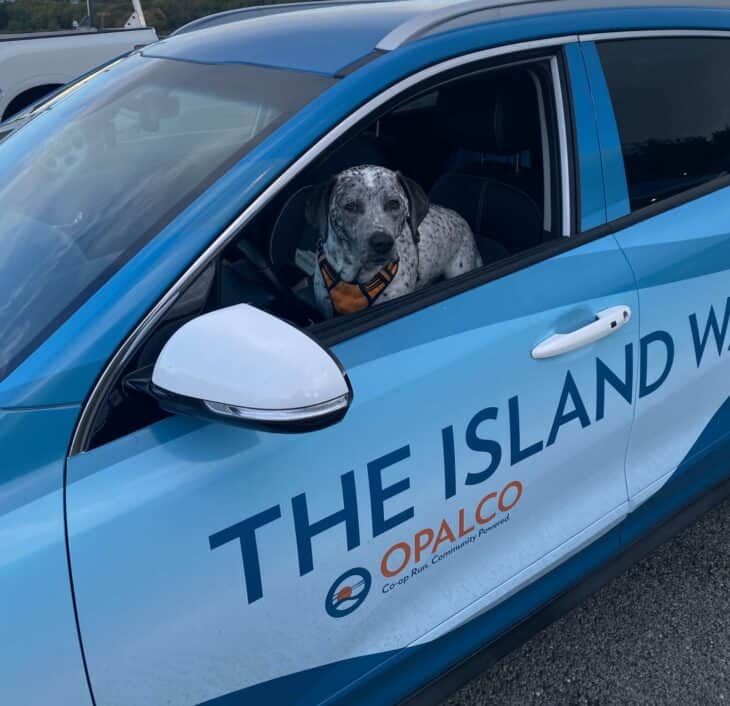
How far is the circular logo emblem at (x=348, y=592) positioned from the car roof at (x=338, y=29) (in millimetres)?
904

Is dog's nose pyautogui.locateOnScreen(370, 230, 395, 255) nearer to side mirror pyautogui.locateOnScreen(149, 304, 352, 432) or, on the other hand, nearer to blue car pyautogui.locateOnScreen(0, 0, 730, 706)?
blue car pyautogui.locateOnScreen(0, 0, 730, 706)

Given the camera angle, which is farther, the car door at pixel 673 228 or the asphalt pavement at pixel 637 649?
the asphalt pavement at pixel 637 649

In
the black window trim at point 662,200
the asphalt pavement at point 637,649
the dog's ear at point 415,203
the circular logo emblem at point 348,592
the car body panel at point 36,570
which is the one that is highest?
the black window trim at point 662,200

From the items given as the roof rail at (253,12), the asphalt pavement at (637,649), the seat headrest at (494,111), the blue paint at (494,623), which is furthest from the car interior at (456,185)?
the asphalt pavement at (637,649)

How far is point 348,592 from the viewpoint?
144 centimetres

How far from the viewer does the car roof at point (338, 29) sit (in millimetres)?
1610

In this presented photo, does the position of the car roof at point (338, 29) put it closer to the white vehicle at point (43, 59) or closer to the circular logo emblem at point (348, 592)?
the circular logo emblem at point (348, 592)

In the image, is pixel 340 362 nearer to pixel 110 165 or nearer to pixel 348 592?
pixel 348 592

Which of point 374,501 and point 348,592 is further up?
point 374,501

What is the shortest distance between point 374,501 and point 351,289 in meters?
0.81

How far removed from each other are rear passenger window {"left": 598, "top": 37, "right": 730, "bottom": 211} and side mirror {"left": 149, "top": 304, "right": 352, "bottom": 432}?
1.01m

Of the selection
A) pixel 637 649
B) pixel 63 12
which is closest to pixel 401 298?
pixel 637 649

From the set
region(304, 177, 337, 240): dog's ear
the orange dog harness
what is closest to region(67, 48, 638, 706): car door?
the orange dog harness

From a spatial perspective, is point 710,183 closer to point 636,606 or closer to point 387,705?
point 636,606
